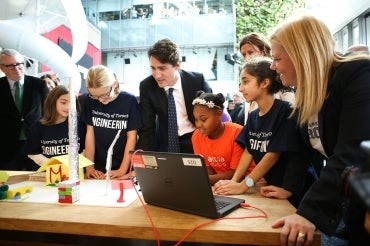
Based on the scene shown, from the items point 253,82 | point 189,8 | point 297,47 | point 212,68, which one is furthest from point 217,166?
point 189,8

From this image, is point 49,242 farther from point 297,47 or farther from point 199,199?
point 297,47

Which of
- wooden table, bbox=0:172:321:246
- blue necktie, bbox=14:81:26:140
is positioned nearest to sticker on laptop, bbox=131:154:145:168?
wooden table, bbox=0:172:321:246

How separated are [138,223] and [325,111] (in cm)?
67

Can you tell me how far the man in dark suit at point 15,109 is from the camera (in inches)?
107

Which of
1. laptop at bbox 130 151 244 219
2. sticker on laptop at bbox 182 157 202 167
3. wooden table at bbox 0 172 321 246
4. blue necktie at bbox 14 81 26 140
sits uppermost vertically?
blue necktie at bbox 14 81 26 140

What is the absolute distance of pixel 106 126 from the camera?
77.8 inches

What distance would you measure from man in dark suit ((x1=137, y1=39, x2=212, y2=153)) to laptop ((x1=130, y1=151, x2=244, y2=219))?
957mm

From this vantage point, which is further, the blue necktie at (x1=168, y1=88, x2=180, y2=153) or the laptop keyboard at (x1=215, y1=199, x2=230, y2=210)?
the blue necktie at (x1=168, y1=88, x2=180, y2=153)

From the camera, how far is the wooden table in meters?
0.84

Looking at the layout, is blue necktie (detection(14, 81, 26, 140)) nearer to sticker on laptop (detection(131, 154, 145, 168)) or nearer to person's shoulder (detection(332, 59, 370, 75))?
sticker on laptop (detection(131, 154, 145, 168))

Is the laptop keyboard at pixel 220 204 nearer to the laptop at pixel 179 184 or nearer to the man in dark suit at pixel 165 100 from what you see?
the laptop at pixel 179 184

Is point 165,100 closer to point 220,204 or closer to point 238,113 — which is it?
point 220,204

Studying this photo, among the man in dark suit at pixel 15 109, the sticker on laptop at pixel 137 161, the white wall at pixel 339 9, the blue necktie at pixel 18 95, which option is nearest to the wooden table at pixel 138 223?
the sticker on laptop at pixel 137 161

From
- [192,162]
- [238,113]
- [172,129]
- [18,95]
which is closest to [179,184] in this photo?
[192,162]
